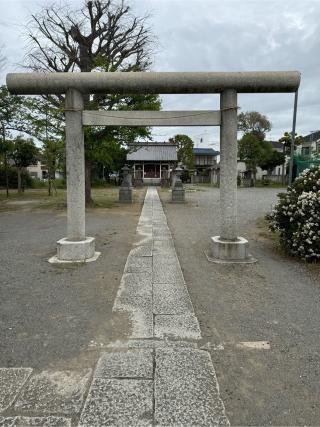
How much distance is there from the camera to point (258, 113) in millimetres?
46312

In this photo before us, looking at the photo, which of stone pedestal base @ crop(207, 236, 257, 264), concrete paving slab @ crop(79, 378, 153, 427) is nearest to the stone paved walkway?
concrete paving slab @ crop(79, 378, 153, 427)

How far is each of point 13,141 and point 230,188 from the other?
22.1 m

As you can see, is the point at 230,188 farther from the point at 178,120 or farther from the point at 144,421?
the point at 144,421

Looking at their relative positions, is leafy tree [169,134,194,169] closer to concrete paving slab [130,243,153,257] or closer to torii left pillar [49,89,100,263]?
concrete paving slab [130,243,153,257]

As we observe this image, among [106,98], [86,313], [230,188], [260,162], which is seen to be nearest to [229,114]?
[230,188]

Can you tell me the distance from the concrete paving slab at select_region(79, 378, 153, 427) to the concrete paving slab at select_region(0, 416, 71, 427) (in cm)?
12

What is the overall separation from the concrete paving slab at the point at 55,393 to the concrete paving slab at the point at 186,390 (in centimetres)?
57

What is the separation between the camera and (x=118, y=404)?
225 centimetres

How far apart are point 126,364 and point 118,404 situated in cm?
47

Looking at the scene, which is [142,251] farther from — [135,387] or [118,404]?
[118,404]

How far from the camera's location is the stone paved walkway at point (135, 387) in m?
2.13

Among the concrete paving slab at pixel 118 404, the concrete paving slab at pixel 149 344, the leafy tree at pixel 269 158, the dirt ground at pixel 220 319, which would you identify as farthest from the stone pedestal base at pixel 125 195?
the leafy tree at pixel 269 158

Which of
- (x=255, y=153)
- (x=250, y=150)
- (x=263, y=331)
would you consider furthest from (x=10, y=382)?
(x=255, y=153)

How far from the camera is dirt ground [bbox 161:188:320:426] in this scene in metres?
2.28
